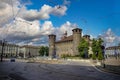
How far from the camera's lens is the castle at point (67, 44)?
439 ft

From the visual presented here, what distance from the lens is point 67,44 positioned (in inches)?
5842

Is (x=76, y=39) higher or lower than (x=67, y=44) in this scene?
higher

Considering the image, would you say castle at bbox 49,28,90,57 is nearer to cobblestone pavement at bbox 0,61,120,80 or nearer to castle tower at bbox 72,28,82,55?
castle tower at bbox 72,28,82,55

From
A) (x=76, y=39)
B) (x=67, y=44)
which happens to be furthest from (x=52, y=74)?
(x=67, y=44)

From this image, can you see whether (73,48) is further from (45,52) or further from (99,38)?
(45,52)

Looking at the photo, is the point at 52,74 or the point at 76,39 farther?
the point at 76,39

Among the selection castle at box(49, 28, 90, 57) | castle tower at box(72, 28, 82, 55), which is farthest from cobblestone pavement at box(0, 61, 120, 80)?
castle at box(49, 28, 90, 57)

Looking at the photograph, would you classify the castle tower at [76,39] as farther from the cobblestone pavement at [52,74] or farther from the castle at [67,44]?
the cobblestone pavement at [52,74]

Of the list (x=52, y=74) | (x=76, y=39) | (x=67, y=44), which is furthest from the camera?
(x=67, y=44)

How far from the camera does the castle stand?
439ft

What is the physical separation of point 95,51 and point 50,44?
234ft

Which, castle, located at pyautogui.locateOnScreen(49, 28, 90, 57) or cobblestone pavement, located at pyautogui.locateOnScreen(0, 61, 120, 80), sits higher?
castle, located at pyautogui.locateOnScreen(49, 28, 90, 57)

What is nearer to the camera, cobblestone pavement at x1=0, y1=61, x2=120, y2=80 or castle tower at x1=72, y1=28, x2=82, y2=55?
cobblestone pavement at x1=0, y1=61, x2=120, y2=80

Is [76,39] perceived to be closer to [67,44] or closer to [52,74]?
[67,44]
